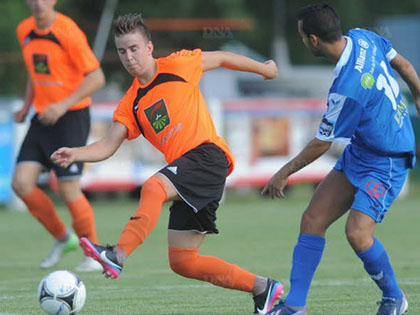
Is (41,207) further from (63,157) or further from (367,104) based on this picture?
(367,104)

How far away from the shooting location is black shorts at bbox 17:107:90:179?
30.6 feet

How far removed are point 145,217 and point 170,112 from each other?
2.68ft

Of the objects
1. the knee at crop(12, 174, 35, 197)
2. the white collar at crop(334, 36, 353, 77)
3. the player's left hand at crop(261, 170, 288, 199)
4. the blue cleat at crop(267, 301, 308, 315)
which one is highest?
the white collar at crop(334, 36, 353, 77)

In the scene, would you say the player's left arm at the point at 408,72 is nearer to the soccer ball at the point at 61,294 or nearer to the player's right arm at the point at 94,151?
the player's right arm at the point at 94,151

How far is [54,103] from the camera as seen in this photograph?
9.27 metres

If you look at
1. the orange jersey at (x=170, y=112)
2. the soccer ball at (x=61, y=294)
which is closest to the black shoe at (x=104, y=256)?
the soccer ball at (x=61, y=294)

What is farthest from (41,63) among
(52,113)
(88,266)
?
(88,266)

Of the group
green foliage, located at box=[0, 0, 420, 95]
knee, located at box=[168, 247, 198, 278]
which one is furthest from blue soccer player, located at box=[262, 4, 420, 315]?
green foliage, located at box=[0, 0, 420, 95]

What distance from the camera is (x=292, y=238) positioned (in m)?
12.3

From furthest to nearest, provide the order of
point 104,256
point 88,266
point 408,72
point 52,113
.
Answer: point 88,266, point 52,113, point 408,72, point 104,256

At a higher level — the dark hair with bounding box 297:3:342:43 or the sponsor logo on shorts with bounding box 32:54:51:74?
the dark hair with bounding box 297:3:342:43

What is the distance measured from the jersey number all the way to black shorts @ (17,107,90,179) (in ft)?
12.4

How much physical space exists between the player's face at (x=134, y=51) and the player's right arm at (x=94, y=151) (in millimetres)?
389

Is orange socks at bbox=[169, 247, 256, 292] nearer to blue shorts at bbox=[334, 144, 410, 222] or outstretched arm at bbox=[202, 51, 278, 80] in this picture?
blue shorts at bbox=[334, 144, 410, 222]
